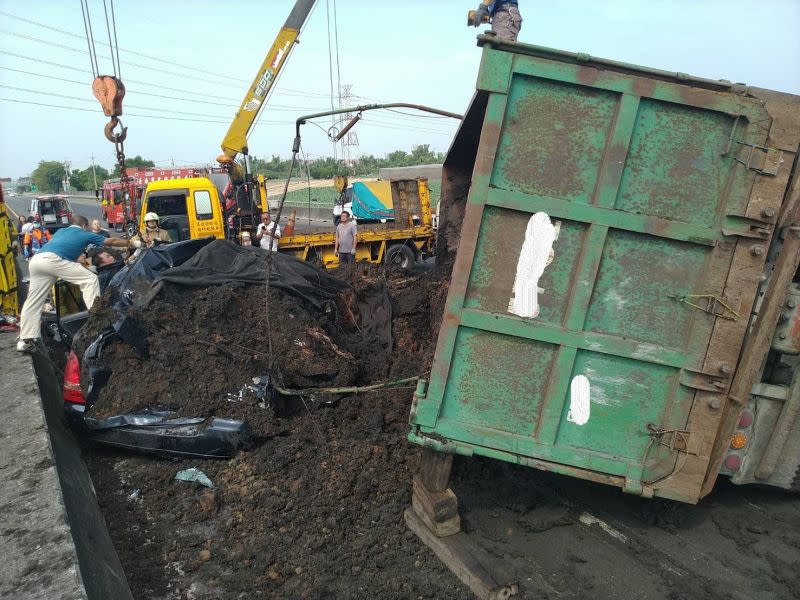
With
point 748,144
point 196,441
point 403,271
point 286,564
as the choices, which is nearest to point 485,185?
point 748,144

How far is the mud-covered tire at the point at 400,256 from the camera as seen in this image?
1279 centimetres

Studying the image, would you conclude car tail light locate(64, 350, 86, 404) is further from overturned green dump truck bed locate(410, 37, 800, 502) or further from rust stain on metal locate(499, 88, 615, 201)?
rust stain on metal locate(499, 88, 615, 201)

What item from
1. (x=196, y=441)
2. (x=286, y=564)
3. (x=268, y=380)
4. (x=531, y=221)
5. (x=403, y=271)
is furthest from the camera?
(x=403, y=271)

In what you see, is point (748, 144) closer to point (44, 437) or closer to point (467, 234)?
point (467, 234)

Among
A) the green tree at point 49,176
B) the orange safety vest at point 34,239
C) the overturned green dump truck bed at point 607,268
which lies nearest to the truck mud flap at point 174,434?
the overturned green dump truck bed at point 607,268

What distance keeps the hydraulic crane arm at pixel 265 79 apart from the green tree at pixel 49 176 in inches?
3763

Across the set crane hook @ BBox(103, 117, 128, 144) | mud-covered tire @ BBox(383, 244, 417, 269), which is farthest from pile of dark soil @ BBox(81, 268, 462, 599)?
mud-covered tire @ BBox(383, 244, 417, 269)

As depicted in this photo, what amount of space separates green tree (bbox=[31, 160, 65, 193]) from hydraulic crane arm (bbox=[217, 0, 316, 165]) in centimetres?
9557

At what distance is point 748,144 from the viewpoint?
250 cm

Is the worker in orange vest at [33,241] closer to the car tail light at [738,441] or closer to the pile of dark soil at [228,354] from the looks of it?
the pile of dark soil at [228,354]

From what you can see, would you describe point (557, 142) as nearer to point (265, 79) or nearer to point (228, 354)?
point (228, 354)

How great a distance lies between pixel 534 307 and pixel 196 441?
8.53ft

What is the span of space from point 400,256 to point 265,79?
4958mm

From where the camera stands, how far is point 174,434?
384 cm
